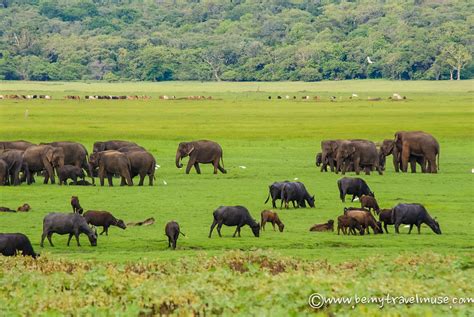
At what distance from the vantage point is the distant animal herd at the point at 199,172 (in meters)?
21.4

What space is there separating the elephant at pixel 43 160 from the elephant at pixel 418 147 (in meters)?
10.4

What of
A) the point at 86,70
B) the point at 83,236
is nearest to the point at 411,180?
the point at 83,236

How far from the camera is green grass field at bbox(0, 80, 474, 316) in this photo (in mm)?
15109

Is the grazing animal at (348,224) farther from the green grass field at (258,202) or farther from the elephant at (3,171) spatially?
the elephant at (3,171)

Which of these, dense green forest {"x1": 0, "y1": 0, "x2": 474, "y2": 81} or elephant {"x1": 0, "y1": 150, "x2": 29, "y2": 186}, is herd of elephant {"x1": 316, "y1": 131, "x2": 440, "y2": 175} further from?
dense green forest {"x1": 0, "y1": 0, "x2": 474, "y2": 81}

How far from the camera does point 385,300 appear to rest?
46.2 ft

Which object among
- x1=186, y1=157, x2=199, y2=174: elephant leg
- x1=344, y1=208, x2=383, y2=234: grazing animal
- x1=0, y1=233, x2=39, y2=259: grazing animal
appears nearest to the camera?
x1=0, y1=233, x2=39, y2=259: grazing animal

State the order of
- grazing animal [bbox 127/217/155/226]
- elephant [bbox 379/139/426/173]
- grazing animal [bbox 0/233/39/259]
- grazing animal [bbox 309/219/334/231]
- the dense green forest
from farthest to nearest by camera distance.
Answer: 1. the dense green forest
2. elephant [bbox 379/139/426/173]
3. grazing animal [bbox 127/217/155/226]
4. grazing animal [bbox 309/219/334/231]
5. grazing animal [bbox 0/233/39/259]

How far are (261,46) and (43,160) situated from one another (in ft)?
407

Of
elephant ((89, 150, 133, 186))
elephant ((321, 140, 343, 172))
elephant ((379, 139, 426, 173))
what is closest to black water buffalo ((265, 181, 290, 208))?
elephant ((89, 150, 133, 186))

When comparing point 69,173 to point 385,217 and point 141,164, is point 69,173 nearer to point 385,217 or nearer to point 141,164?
point 141,164

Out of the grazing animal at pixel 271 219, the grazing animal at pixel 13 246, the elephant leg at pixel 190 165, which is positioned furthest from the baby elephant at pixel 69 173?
the grazing animal at pixel 13 246

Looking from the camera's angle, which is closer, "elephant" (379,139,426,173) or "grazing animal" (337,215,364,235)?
"grazing animal" (337,215,364,235)

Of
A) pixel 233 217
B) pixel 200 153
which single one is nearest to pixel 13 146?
pixel 200 153
